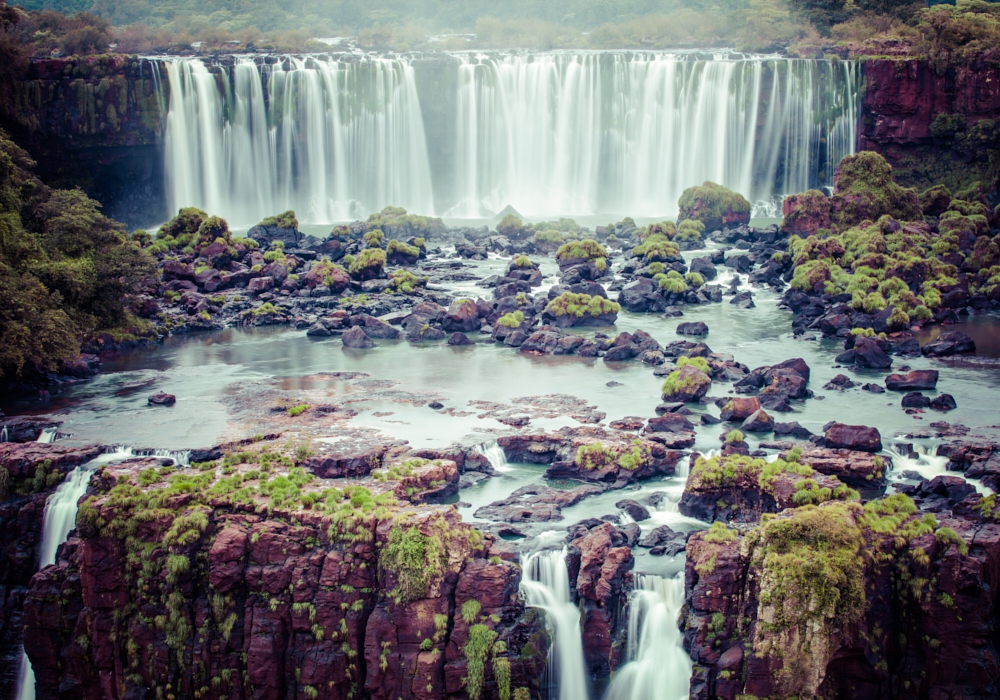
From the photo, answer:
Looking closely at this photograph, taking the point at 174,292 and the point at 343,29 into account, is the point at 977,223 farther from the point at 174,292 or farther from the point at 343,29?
the point at 343,29

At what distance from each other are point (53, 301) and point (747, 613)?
69.4 ft

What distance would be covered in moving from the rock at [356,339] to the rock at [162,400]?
7.78m

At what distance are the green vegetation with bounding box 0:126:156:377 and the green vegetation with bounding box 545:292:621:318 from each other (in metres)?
14.0

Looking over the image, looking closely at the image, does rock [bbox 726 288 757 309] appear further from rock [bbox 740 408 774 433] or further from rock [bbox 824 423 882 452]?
rock [bbox 824 423 882 452]

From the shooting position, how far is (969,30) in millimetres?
51188

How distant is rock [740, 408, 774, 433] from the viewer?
74.4ft

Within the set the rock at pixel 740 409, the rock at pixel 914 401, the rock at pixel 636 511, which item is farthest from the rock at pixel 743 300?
the rock at pixel 636 511

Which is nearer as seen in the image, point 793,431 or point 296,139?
point 793,431

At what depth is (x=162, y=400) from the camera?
82.7 feet

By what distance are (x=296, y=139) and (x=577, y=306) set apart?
29.0 m

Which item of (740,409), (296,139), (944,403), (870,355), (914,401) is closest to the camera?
(740,409)

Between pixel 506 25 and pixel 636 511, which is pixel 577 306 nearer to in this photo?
pixel 636 511

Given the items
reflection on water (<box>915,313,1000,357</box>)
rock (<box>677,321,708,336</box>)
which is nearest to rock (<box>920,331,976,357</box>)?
reflection on water (<box>915,313,1000,357</box>)

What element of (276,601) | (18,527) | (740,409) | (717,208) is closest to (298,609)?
(276,601)
